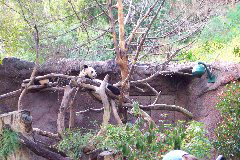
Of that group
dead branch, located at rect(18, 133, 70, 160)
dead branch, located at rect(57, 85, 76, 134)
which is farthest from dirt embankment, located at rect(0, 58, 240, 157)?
dead branch, located at rect(18, 133, 70, 160)

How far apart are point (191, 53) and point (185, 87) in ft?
4.86

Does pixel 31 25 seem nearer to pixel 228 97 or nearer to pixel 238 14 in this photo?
pixel 228 97

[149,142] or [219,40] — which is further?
[219,40]

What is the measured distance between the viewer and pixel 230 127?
17.6 ft

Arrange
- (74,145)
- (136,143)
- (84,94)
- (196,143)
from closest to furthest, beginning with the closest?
(136,143) → (196,143) → (74,145) → (84,94)

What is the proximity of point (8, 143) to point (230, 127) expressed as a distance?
10.5 ft

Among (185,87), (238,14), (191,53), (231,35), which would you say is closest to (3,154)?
(185,87)

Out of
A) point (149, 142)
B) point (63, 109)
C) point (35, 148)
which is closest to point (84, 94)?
point (63, 109)

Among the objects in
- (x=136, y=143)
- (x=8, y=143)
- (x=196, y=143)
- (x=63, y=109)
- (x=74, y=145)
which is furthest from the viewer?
(x=63, y=109)

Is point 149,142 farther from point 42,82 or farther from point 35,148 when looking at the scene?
point 42,82

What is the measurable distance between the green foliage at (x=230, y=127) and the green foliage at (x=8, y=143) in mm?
2936

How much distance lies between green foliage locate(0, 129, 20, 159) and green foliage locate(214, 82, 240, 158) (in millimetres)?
2936

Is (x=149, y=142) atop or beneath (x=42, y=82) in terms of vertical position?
beneath

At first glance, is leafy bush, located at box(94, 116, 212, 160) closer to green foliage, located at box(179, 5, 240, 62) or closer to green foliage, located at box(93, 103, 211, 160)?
green foliage, located at box(93, 103, 211, 160)
